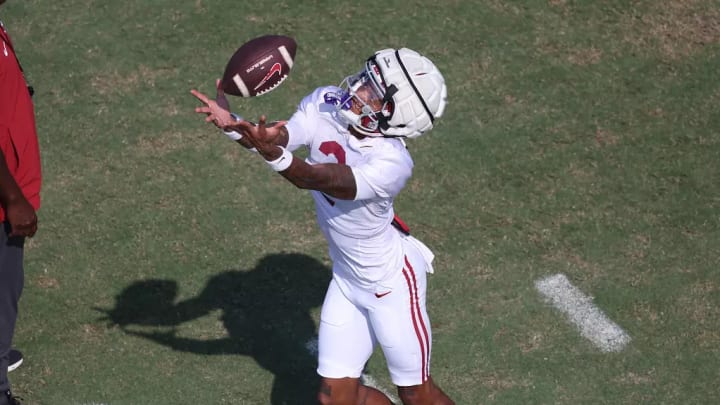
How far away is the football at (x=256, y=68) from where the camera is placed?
604 cm

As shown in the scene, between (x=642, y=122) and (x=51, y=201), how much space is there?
5.03m

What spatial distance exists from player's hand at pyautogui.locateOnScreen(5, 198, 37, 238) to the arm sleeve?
203cm

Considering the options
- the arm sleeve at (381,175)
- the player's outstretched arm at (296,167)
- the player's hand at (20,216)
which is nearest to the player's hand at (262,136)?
the player's outstretched arm at (296,167)

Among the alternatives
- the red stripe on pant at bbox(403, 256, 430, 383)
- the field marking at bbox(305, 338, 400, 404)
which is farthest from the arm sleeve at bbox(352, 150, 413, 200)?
the field marking at bbox(305, 338, 400, 404)

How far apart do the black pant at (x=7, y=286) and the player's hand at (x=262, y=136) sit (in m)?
1.97

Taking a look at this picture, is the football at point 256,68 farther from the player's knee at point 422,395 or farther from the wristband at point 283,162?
the player's knee at point 422,395

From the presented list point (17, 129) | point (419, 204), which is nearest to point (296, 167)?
point (17, 129)

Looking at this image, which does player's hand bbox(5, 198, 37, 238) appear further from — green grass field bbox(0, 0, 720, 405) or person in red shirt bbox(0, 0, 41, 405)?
green grass field bbox(0, 0, 720, 405)

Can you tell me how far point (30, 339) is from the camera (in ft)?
24.8

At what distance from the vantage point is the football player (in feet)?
18.3

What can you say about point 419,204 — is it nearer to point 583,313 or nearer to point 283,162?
point 583,313

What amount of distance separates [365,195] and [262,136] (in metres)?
0.71

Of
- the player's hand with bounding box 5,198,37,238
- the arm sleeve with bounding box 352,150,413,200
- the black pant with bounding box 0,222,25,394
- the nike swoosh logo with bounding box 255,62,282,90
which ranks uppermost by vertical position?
the nike swoosh logo with bounding box 255,62,282,90

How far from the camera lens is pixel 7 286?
6547mm
